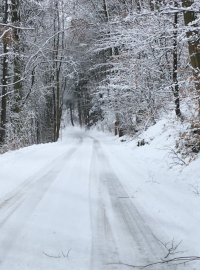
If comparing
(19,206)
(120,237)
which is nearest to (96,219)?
(120,237)

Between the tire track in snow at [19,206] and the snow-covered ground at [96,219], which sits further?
the tire track in snow at [19,206]

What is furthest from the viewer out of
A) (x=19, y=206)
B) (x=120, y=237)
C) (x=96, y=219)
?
(x=19, y=206)

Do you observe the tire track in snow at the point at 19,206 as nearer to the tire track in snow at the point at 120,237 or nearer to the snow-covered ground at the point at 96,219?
the snow-covered ground at the point at 96,219

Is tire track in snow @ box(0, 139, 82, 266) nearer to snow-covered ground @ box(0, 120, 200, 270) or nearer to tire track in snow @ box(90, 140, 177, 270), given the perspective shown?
snow-covered ground @ box(0, 120, 200, 270)

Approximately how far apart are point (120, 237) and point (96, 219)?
52 cm

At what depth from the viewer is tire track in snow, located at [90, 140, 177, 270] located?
6.56 ft

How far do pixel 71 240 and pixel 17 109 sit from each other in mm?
11653

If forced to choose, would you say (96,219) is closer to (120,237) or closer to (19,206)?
(120,237)

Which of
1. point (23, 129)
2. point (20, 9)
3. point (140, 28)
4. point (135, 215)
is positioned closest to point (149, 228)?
point (135, 215)

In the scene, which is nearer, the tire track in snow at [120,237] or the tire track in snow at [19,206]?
the tire track in snow at [120,237]

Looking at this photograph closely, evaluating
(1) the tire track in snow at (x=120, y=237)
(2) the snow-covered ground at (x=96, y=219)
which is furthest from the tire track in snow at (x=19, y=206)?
(1) the tire track in snow at (x=120, y=237)

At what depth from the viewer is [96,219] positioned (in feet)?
9.32

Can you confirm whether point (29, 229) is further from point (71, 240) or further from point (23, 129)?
point (23, 129)

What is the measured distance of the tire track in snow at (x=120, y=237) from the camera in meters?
2.00
